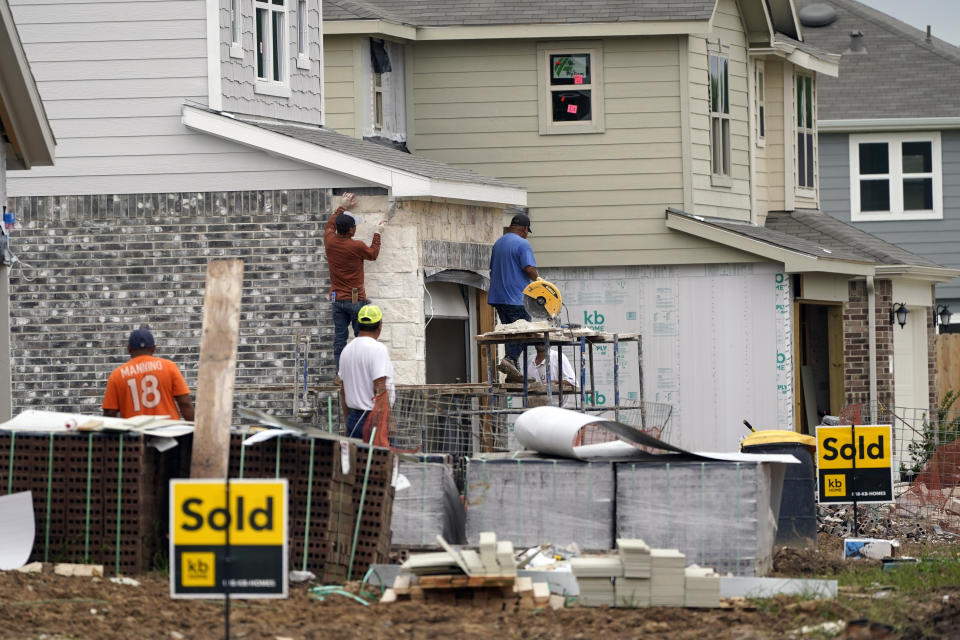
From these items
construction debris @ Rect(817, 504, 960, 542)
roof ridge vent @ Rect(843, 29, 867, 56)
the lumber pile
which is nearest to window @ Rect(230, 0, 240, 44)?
construction debris @ Rect(817, 504, 960, 542)

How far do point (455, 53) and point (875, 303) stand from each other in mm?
7462

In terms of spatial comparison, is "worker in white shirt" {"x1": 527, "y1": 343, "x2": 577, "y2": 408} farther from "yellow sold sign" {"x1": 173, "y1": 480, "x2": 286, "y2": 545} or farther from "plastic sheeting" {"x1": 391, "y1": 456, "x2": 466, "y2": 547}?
"yellow sold sign" {"x1": 173, "y1": 480, "x2": 286, "y2": 545}

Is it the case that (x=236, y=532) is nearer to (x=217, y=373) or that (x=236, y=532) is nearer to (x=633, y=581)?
(x=633, y=581)

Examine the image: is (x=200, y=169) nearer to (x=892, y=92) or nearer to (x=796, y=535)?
(x=796, y=535)

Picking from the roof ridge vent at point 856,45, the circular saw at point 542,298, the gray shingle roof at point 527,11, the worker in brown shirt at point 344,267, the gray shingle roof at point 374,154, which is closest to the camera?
the circular saw at point 542,298

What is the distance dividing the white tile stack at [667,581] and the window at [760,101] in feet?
51.9

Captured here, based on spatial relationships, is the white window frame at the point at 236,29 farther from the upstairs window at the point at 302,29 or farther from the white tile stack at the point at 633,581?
the white tile stack at the point at 633,581

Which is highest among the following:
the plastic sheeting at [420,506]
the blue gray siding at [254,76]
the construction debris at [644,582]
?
the blue gray siding at [254,76]

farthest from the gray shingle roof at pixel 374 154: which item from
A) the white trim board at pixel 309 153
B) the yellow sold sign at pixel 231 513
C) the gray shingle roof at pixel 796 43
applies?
the yellow sold sign at pixel 231 513

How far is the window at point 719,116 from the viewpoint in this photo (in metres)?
23.0

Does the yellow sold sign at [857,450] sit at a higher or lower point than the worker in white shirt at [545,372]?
lower

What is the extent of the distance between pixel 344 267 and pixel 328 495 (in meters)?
6.19

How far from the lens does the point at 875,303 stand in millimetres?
24391

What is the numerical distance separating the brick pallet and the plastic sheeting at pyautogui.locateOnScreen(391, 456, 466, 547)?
622mm
